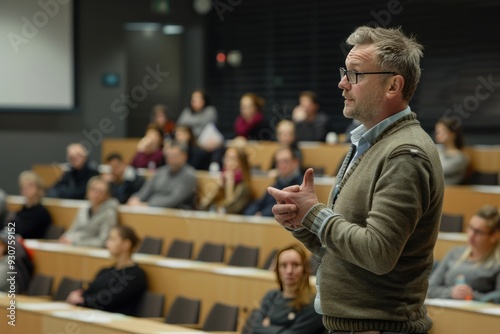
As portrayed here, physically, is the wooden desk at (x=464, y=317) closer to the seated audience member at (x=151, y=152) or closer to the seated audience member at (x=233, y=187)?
the seated audience member at (x=233, y=187)

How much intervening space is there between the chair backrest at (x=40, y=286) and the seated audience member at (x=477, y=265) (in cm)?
262

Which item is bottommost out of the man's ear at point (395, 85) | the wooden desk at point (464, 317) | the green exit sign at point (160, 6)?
the wooden desk at point (464, 317)

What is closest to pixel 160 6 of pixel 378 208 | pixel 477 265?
pixel 477 265

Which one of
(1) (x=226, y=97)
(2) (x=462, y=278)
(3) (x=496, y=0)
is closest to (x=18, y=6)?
(1) (x=226, y=97)

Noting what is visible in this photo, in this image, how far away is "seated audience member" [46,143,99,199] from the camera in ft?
25.6

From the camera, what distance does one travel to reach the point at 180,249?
19.6 feet

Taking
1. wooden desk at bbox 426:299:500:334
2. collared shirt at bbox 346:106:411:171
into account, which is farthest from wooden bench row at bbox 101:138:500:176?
collared shirt at bbox 346:106:411:171

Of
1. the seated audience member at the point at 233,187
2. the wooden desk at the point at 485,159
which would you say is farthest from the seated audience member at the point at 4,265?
the wooden desk at the point at 485,159

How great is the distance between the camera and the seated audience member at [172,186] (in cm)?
706

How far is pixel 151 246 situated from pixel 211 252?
63 centimetres

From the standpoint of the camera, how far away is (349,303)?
1.78m

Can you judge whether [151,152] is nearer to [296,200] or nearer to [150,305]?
[150,305]

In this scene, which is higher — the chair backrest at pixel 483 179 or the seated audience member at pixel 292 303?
the chair backrest at pixel 483 179

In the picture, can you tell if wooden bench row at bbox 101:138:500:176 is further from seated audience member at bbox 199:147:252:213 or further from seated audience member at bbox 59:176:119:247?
seated audience member at bbox 59:176:119:247
